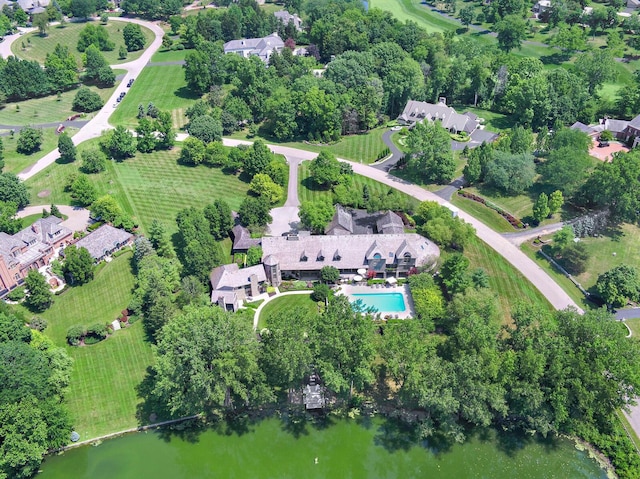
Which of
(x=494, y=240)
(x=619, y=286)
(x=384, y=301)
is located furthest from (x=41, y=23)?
(x=619, y=286)

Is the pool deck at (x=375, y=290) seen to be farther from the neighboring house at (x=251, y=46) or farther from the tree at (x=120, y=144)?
the neighboring house at (x=251, y=46)

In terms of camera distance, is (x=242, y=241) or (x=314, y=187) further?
(x=314, y=187)

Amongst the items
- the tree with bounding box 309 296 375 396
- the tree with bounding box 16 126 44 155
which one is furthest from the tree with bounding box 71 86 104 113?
the tree with bounding box 309 296 375 396

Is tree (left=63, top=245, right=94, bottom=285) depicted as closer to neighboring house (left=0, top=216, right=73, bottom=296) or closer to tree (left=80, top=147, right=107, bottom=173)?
neighboring house (left=0, top=216, right=73, bottom=296)

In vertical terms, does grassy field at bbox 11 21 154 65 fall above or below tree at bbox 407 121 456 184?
below

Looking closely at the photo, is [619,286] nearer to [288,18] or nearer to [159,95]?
[159,95]
